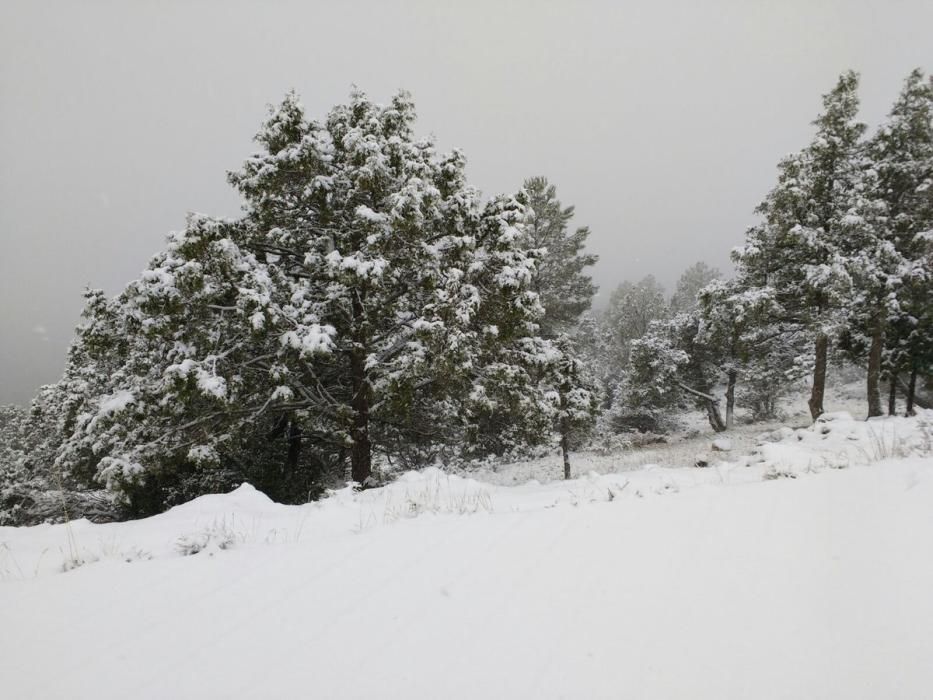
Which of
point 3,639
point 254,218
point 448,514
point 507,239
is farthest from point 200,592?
point 254,218

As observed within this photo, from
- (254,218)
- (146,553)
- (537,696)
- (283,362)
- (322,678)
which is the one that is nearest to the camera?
(537,696)

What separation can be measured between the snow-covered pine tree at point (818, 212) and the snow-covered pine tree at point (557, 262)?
7725 mm

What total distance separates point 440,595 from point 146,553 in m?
2.98

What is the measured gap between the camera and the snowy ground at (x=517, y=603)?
78.1 inches

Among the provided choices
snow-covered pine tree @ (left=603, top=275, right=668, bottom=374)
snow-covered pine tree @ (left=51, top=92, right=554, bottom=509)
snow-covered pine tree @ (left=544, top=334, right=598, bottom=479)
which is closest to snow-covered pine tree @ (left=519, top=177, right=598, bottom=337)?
snow-covered pine tree @ (left=544, top=334, right=598, bottom=479)

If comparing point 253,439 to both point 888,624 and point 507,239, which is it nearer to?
point 507,239

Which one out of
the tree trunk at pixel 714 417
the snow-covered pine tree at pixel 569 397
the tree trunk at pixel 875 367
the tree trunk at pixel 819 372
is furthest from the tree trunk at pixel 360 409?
the tree trunk at pixel 714 417

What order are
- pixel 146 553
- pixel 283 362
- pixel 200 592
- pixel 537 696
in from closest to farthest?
pixel 537 696 < pixel 200 592 < pixel 146 553 < pixel 283 362

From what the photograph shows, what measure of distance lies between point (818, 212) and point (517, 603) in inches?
697

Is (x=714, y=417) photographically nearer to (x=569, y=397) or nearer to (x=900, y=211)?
(x=900, y=211)

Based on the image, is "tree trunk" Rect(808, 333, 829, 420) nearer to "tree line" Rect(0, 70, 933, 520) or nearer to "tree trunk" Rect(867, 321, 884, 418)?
"tree line" Rect(0, 70, 933, 520)

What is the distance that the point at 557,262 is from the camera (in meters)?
20.2

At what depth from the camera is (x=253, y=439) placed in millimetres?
10320

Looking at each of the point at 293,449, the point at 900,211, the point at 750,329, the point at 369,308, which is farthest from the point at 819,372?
the point at 293,449
